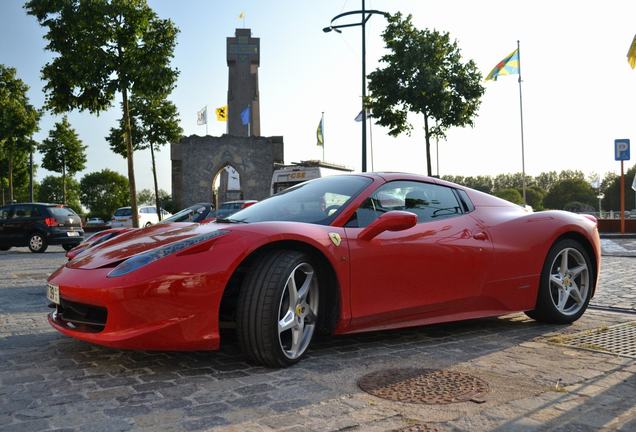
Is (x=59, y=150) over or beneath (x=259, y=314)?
over

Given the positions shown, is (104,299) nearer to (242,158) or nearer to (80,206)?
(242,158)

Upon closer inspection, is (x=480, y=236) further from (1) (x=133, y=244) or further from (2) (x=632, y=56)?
(2) (x=632, y=56)

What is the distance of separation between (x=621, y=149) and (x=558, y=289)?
15.1 metres

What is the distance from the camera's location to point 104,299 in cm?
332

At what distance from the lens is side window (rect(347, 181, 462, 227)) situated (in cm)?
417

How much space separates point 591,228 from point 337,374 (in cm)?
322

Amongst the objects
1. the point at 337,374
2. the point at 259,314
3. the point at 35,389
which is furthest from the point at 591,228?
the point at 35,389

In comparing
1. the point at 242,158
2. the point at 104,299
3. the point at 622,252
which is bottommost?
the point at 622,252

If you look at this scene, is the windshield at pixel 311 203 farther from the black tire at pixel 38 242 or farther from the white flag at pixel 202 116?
the white flag at pixel 202 116

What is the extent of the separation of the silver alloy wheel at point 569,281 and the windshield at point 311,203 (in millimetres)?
2054

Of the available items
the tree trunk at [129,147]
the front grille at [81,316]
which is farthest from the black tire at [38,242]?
the front grille at [81,316]

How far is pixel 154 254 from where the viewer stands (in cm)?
348

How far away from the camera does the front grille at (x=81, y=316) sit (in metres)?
3.43

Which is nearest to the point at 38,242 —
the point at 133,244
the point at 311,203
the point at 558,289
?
the point at 133,244
